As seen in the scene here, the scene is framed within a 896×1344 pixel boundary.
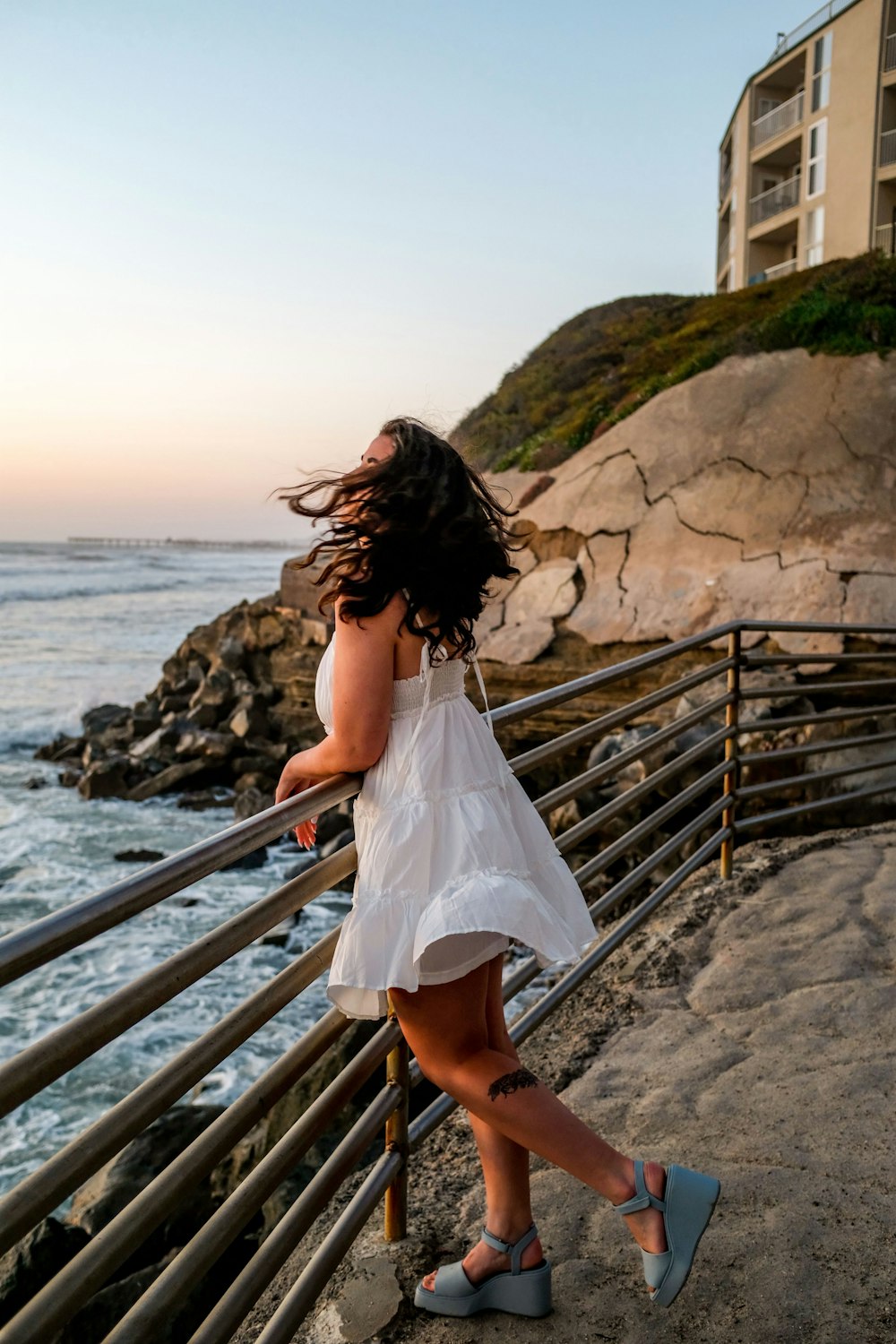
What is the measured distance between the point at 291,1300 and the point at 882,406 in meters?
10.8

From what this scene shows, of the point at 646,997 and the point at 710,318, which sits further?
the point at 710,318

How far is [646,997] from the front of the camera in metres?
3.34

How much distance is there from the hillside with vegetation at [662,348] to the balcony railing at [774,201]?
8799 mm

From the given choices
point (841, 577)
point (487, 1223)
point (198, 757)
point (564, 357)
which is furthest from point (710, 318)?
point (487, 1223)

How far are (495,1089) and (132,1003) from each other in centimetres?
74

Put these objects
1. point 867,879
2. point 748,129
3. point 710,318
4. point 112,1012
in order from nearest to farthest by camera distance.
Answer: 1. point 112,1012
2. point 867,879
3. point 710,318
4. point 748,129

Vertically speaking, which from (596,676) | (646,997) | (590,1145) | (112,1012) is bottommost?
(646,997)

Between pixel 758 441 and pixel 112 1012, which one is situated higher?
pixel 758 441

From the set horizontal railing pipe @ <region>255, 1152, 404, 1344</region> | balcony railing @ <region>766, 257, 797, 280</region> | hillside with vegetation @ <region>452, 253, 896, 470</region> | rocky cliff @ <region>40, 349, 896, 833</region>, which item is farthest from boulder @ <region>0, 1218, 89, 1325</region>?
balcony railing @ <region>766, 257, 797, 280</region>

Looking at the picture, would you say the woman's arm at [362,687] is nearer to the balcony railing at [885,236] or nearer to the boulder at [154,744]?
the boulder at [154,744]

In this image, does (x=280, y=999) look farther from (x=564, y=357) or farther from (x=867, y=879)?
(x=564, y=357)

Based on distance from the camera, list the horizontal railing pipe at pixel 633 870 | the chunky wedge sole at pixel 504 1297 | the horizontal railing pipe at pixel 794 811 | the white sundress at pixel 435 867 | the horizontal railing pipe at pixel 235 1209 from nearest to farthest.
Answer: the horizontal railing pipe at pixel 235 1209, the white sundress at pixel 435 867, the chunky wedge sole at pixel 504 1297, the horizontal railing pipe at pixel 633 870, the horizontal railing pipe at pixel 794 811

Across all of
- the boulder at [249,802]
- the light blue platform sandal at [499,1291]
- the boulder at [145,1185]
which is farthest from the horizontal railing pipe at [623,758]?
the boulder at [249,802]

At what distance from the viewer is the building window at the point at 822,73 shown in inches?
1003
